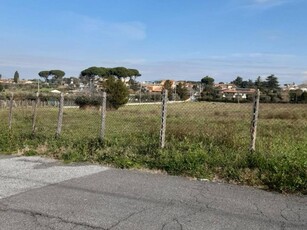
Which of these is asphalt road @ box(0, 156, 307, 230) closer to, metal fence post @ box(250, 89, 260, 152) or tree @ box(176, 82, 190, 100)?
metal fence post @ box(250, 89, 260, 152)

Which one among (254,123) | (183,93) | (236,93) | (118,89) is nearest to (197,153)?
(254,123)

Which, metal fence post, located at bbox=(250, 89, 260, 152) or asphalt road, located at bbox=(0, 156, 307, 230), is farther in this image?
metal fence post, located at bbox=(250, 89, 260, 152)

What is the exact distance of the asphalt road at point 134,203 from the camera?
13.7 feet

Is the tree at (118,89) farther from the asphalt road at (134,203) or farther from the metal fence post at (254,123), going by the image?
the asphalt road at (134,203)

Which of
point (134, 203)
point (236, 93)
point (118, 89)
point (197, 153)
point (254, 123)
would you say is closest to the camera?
point (134, 203)

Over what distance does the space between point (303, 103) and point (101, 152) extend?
4.85 m

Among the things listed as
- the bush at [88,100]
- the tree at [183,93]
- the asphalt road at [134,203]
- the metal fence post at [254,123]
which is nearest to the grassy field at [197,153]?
the metal fence post at [254,123]

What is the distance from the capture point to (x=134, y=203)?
193 inches

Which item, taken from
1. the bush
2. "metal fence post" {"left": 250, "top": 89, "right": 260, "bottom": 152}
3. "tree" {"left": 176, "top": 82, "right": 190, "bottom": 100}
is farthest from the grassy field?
the bush

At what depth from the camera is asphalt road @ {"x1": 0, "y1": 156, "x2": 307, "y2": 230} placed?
4.18 m

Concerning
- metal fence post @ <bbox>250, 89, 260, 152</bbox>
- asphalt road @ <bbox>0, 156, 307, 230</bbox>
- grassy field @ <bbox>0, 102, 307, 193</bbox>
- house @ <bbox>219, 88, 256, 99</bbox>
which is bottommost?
asphalt road @ <bbox>0, 156, 307, 230</bbox>

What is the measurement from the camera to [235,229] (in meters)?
4.00

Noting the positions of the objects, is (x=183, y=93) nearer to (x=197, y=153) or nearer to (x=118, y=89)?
(x=197, y=153)

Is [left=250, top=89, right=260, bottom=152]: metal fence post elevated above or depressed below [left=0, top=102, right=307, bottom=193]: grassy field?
above
